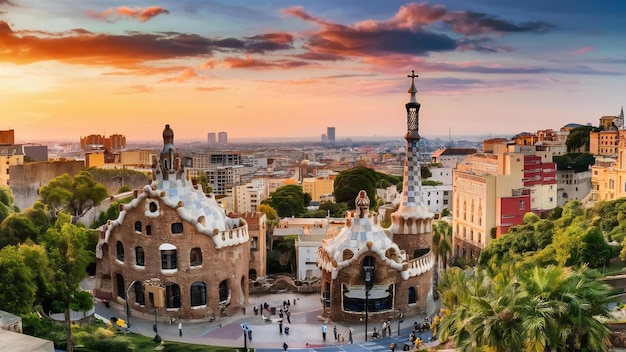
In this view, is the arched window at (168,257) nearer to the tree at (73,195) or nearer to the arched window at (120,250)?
the arched window at (120,250)

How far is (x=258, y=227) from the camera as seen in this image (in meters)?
51.5

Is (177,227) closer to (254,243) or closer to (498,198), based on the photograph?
(254,243)

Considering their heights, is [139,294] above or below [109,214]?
below

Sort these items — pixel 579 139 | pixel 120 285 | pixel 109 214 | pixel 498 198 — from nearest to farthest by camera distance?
1. pixel 120 285
2. pixel 109 214
3. pixel 498 198
4. pixel 579 139

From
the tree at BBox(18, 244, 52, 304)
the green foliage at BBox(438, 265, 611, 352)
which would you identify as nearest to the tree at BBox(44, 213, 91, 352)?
the tree at BBox(18, 244, 52, 304)

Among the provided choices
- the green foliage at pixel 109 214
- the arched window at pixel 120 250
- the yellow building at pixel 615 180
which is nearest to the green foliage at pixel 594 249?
the yellow building at pixel 615 180

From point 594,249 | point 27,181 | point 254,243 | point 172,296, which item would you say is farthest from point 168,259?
point 27,181

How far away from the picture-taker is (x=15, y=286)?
32.7 metres

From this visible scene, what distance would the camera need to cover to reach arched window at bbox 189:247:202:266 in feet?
134

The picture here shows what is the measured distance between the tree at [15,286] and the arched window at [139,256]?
7.91 meters

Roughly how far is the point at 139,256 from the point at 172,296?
11.0ft

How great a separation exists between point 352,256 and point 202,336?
10295mm

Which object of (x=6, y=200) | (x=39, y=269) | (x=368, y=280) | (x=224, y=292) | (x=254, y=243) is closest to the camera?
(x=39, y=269)

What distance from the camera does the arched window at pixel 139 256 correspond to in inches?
1620
